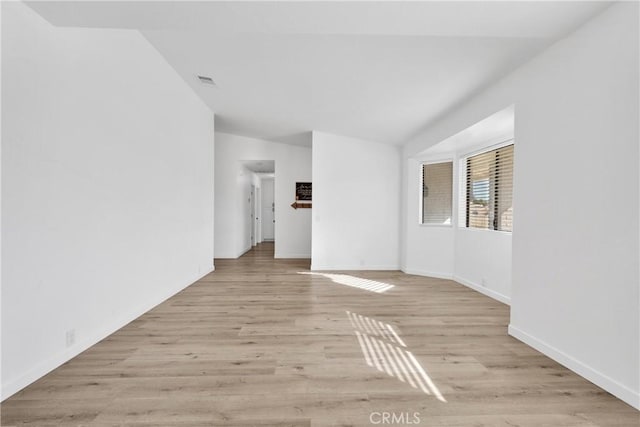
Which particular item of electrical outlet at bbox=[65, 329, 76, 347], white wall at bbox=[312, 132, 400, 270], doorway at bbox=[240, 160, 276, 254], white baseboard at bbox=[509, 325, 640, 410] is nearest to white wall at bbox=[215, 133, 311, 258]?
doorway at bbox=[240, 160, 276, 254]

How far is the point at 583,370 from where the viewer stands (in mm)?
2043

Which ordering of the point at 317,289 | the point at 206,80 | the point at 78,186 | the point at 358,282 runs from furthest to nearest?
the point at 358,282, the point at 317,289, the point at 206,80, the point at 78,186

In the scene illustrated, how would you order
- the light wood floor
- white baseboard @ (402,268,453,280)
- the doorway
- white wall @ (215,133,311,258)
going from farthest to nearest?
the doorway < white wall @ (215,133,311,258) < white baseboard @ (402,268,453,280) < the light wood floor

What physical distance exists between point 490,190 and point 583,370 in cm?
275

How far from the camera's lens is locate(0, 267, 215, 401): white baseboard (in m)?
1.81

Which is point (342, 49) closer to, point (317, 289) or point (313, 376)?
point (313, 376)

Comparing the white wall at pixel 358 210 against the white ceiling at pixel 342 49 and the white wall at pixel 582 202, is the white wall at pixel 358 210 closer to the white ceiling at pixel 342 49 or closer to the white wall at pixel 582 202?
the white ceiling at pixel 342 49

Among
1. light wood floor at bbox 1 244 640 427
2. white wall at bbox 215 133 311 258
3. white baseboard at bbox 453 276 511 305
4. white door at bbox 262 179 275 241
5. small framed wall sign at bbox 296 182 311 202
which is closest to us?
light wood floor at bbox 1 244 640 427

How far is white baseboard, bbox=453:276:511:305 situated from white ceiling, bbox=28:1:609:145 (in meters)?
2.62

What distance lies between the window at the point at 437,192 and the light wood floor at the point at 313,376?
85.9 inches

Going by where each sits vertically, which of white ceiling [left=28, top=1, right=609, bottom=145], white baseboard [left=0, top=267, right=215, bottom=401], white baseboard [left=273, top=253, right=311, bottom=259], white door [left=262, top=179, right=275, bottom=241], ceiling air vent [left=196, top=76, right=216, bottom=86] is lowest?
white baseboard [left=273, top=253, right=311, bottom=259]

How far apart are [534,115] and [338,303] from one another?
114 inches

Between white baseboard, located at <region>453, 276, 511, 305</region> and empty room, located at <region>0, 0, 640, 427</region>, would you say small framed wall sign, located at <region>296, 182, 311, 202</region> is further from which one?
white baseboard, located at <region>453, 276, 511, 305</region>

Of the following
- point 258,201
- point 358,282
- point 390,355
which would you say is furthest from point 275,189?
point 390,355
